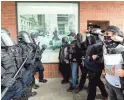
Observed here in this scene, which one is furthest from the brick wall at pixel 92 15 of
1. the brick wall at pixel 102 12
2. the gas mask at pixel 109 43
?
the gas mask at pixel 109 43

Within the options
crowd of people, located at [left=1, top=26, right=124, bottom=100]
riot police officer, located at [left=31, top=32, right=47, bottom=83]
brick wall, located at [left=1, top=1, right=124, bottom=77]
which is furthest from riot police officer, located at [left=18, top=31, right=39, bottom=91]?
brick wall, located at [left=1, top=1, right=124, bottom=77]

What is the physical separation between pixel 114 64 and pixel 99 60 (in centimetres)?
90

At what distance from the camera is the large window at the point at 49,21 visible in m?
6.39

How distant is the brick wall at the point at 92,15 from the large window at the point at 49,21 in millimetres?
169

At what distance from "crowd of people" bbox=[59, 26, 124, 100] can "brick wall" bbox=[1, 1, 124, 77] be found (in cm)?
46

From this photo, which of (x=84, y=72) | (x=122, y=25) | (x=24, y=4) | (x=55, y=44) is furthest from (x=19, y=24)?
(x=122, y=25)

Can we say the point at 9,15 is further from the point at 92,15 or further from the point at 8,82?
the point at 8,82

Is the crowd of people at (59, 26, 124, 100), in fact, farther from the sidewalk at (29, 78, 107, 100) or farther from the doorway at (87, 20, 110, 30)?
the doorway at (87, 20, 110, 30)

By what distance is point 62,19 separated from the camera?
257 inches

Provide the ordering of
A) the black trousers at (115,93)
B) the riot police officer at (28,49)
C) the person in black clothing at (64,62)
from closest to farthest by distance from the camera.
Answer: the black trousers at (115,93) < the riot police officer at (28,49) < the person in black clothing at (64,62)

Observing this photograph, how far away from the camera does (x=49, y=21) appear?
651 centimetres

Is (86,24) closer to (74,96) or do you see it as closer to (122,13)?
(122,13)

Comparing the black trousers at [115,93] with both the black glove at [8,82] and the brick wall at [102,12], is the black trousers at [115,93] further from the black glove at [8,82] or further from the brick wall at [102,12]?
the brick wall at [102,12]

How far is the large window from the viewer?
6.39 m
